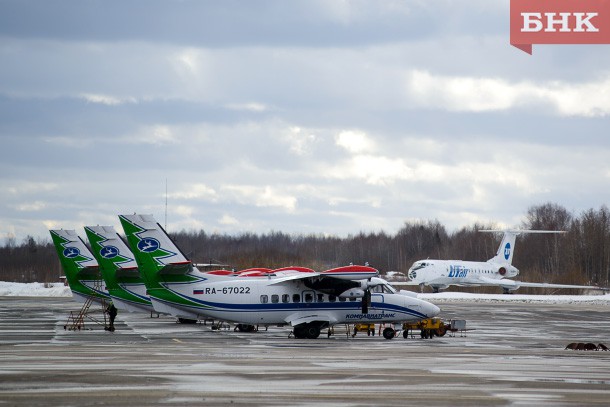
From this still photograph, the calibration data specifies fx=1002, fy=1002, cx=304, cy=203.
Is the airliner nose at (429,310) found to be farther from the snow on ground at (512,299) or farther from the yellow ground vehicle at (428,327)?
the snow on ground at (512,299)

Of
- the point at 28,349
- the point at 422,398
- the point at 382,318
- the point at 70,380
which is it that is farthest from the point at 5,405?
the point at 382,318

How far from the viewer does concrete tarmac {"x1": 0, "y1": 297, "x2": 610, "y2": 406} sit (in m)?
20.9

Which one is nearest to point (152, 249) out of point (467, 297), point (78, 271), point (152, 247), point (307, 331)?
point (152, 247)

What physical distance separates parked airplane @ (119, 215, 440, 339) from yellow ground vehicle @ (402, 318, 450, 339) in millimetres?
1732

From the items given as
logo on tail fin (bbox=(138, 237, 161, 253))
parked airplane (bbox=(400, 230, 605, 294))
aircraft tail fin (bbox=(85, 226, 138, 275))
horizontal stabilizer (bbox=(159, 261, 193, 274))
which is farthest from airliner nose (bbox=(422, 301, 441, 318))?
parked airplane (bbox=(400, 230, 605, 294))

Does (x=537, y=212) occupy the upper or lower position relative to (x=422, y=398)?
upper

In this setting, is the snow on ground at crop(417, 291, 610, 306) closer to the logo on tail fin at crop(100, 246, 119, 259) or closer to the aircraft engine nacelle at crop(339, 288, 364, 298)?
the logo on tail fin at crop(100, 246, 119, 259)

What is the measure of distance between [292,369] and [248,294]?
51.7 ft

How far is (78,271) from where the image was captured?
52531 millimetres

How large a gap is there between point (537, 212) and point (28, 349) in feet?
504

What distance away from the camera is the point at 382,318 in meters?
44.4

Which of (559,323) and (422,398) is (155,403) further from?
(559,323)

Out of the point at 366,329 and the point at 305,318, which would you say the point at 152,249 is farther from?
the point at 366,329

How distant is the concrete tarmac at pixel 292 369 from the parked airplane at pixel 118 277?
1597mm
